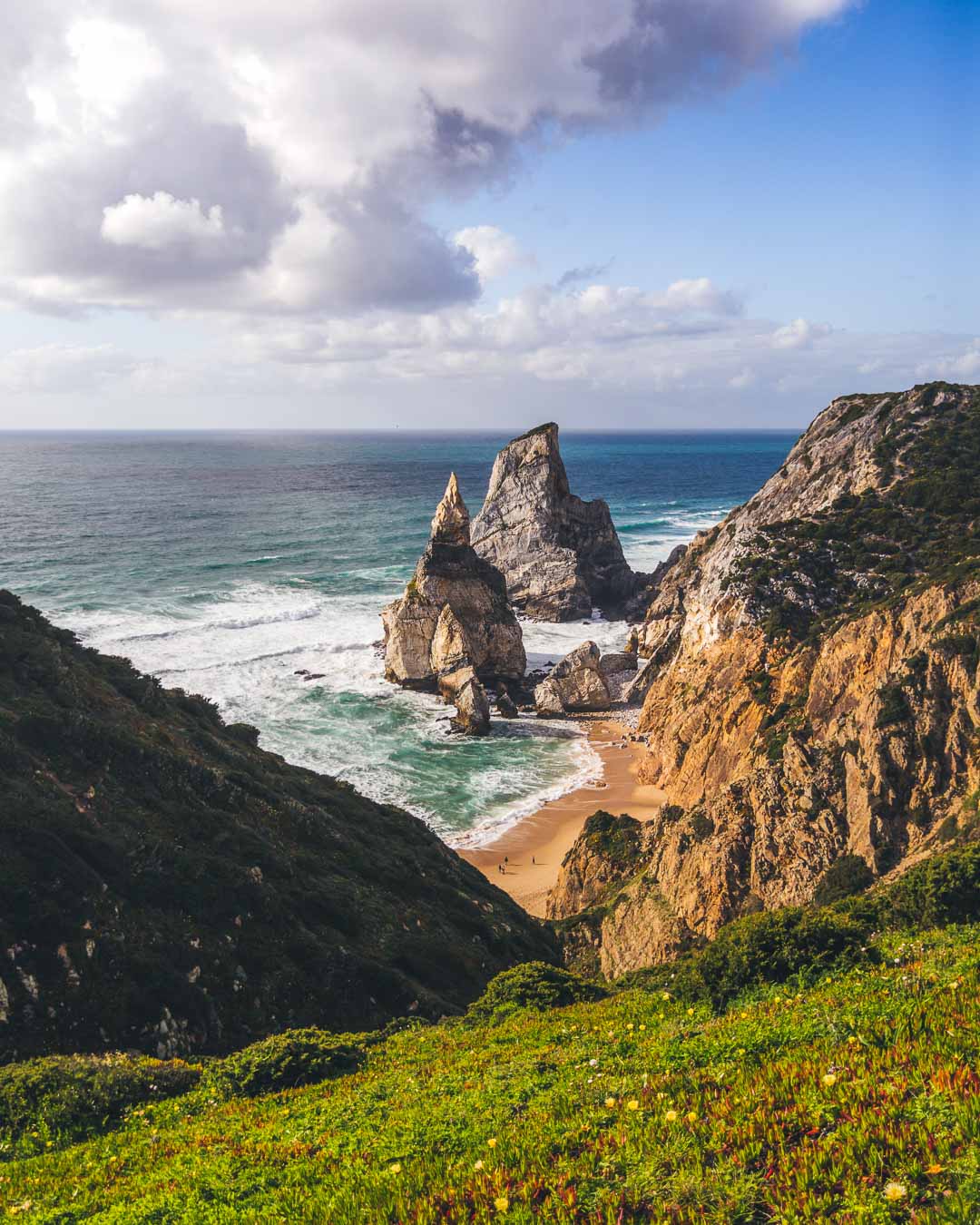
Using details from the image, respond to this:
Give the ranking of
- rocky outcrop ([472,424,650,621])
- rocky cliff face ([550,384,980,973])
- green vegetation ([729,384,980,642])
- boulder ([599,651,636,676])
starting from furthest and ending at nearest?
rocky outcrop ([472,424,650,621]) < boulder ([599,651,636,676]) < green vegetation ([729,384,980,642]) < rocky cliff face ([550,384,980,973])

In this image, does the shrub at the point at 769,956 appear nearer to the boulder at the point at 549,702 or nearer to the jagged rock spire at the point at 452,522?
the boulder at the point at 549,702

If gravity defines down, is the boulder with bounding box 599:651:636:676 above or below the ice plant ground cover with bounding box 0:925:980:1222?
below

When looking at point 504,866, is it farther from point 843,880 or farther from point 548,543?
point 548,543

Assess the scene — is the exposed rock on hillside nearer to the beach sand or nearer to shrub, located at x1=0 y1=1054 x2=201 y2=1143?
shrub, located at x1=0 y1=1054 x2=201 y2=1143

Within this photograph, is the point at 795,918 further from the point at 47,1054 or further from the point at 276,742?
the point at 276,742

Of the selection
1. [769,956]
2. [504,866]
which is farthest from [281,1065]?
[504,866]

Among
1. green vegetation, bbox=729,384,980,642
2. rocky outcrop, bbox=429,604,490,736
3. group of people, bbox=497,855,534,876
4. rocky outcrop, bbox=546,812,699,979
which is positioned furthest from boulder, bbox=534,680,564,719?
rocky outcrop, bbox=546,812,699,979
